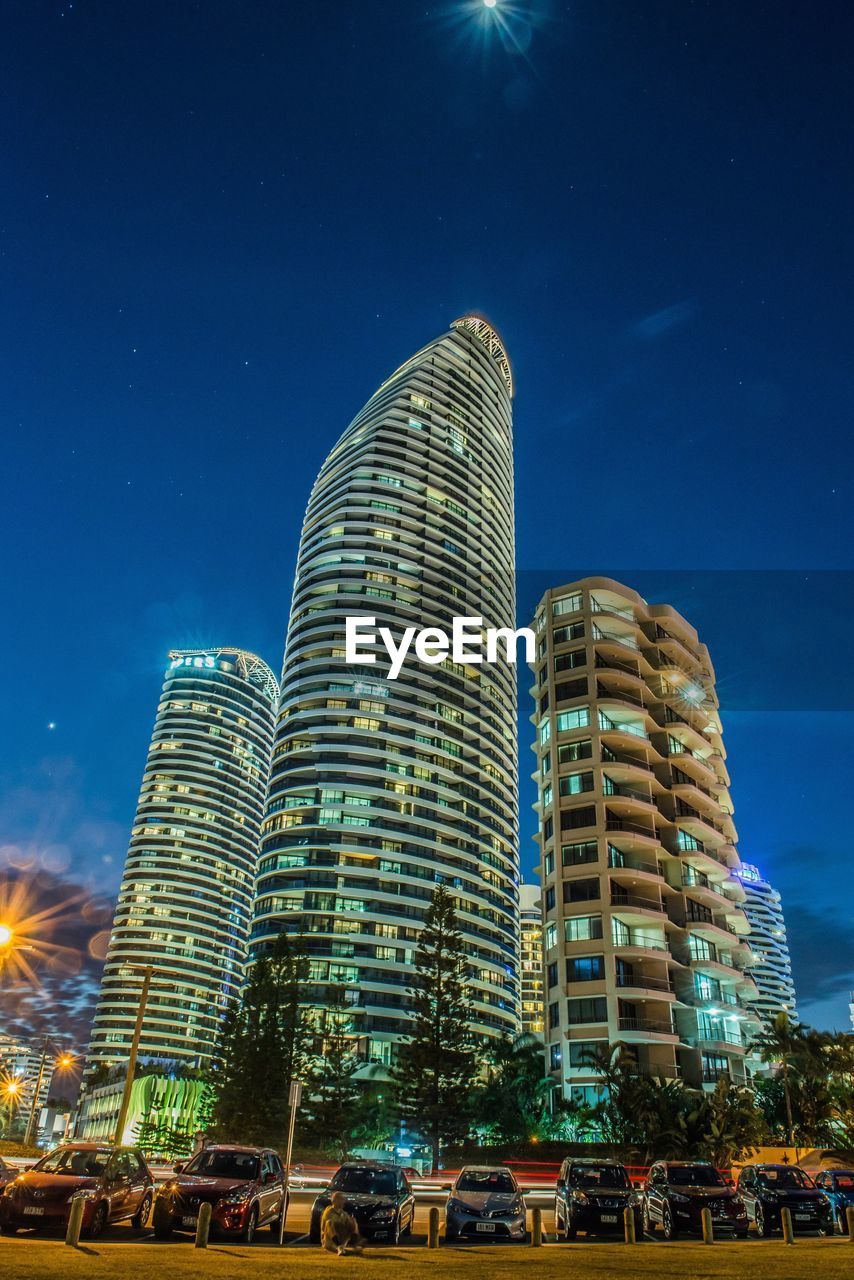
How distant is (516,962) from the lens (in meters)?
114

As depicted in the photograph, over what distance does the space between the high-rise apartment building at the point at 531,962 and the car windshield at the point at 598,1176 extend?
146 meters

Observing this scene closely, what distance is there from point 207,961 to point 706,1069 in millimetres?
127515

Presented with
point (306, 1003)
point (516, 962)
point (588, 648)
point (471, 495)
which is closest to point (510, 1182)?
point (588, 648)

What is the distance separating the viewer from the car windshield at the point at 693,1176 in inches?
954

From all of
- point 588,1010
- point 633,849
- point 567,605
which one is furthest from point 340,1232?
point 567,605

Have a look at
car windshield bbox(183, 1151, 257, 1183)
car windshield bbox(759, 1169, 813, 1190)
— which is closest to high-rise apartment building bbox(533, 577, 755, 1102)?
car windshield bbox(759, 1169, 813, 1190)

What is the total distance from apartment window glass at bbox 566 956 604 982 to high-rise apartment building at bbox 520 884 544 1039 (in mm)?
106762

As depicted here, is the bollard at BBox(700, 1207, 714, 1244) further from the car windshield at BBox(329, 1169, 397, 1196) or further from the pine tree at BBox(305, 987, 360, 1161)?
the pine tree at BBox(305, 987, 360, 1161)

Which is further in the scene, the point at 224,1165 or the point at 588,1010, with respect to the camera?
the point at 588,1010

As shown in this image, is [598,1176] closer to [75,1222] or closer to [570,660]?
[75,1222]

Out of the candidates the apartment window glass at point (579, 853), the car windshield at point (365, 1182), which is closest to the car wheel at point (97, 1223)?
the car windshield at point (365, 1182)

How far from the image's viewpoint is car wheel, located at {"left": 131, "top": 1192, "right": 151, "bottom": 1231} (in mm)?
20188
